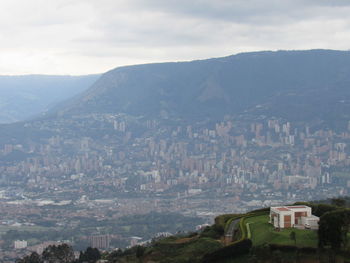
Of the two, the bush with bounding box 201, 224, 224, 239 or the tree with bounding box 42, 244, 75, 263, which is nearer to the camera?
the bush with bounding box 201, 224, 224, 239

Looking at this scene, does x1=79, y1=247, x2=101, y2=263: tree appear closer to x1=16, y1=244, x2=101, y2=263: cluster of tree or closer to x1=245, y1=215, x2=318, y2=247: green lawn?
x1=16, y1=244, x2=101, y2=263: cluster of tree

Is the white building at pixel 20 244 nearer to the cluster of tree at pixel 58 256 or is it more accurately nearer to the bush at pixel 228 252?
the cluster of tree at pixel 58 256

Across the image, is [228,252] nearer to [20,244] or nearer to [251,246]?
[251,246]

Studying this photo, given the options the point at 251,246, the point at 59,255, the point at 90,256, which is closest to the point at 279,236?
the point at 251,246

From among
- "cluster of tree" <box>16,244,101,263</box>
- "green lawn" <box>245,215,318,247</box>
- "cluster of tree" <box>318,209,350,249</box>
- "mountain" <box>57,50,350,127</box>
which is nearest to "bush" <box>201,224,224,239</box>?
"green lawn" <box>245,215,318,247</box>

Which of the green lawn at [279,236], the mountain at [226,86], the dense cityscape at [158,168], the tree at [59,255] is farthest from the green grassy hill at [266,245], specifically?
the mountain at [226,86]

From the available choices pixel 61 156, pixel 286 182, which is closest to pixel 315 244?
pixel 286 182

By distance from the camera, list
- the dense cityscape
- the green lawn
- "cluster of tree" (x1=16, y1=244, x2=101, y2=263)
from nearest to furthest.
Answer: the green lawn, "cluster of tree" (x1=16, y1=244, x2=101, y2=263), the dense cityscape
